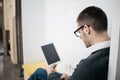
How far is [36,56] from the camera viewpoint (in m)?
2.64

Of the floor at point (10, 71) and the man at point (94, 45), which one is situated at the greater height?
the man at point (94, 45)

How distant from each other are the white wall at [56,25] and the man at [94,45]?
0.68ft

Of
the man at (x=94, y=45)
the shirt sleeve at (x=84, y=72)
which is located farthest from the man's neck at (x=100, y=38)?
the shirt sleeve at (x=84, y=72)

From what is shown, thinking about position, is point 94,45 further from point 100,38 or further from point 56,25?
point 56,25

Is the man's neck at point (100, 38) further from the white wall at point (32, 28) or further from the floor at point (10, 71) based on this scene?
the floor at point (10, 71)

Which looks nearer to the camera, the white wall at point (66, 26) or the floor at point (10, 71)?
the white wall at point (66, 26)

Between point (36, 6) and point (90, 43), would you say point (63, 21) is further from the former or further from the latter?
point (90, 43)

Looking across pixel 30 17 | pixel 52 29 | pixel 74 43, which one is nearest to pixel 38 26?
pixel 30 17

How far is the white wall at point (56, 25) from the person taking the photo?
169cm

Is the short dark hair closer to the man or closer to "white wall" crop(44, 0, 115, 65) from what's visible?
the man

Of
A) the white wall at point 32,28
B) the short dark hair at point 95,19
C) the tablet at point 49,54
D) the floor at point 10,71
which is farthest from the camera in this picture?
the floor at point 10,71

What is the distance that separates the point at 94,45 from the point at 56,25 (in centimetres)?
116

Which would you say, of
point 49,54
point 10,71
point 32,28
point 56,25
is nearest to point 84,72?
point 49,54

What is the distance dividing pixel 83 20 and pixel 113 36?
1.17 feet
